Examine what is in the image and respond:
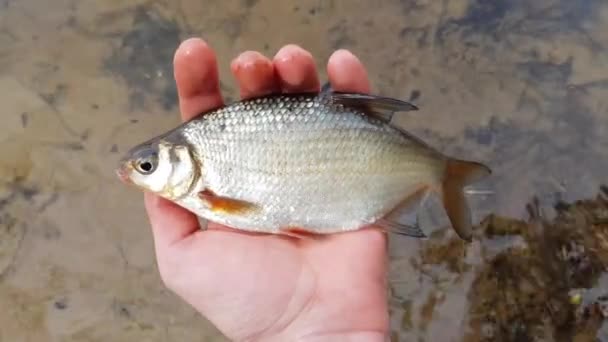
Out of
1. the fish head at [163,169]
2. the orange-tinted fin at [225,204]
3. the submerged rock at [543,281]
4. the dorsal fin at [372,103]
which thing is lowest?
the submerged rock at [543,281]

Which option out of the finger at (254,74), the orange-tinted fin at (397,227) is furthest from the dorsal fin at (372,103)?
the orange-tinted fin at (397,227)

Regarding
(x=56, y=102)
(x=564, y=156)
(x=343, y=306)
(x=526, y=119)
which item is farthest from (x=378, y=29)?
(x=343, y=306)

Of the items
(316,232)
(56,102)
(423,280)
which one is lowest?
(423,280)

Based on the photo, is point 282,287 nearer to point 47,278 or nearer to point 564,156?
point 47,278

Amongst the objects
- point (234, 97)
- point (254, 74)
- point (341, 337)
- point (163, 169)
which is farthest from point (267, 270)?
point (234, 97)

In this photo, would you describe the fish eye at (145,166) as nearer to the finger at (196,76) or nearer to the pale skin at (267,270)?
the pale skin at (267,270)

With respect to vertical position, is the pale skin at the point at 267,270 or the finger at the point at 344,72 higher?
the finger at the point at 344,72

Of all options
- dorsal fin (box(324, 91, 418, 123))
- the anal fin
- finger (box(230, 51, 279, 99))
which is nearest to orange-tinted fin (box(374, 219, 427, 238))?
the anal fin

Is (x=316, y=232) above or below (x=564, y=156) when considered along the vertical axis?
below
